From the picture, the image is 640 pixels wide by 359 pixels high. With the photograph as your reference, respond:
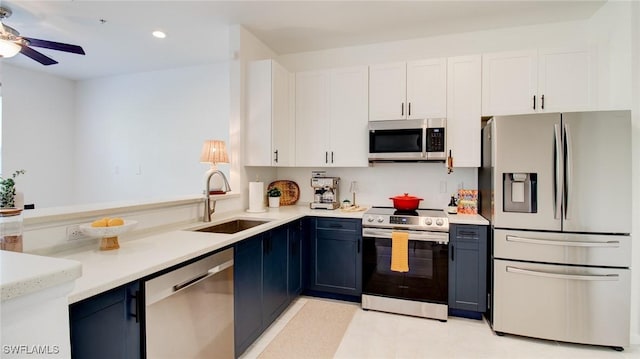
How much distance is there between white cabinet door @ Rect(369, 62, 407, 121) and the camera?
10.2 feet

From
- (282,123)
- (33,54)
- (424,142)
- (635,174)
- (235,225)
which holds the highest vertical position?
(33,54)

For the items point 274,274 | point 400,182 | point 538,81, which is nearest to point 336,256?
point 274,274

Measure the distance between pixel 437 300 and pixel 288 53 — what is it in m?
3.22

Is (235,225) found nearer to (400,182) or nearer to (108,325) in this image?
(108,325)

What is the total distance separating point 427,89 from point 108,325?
9.94 ft

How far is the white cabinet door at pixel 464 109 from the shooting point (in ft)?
9.53

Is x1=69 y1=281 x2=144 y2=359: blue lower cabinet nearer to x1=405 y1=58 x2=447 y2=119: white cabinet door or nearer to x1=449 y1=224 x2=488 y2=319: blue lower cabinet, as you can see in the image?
x1=449 y1=224 x2=488 y2=319: blue lower cabinet

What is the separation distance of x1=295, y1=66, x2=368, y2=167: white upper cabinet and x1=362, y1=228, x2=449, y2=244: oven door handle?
779 mm

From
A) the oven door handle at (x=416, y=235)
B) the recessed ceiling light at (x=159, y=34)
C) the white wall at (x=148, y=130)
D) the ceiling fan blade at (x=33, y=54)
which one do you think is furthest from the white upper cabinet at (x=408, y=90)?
the ceiling fan blade at (x=33, y=54)

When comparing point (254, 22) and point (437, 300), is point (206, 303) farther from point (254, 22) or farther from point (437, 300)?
point (254, 22)

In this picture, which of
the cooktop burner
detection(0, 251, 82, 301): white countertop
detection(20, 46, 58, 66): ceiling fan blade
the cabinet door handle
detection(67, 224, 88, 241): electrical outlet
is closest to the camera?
detection(0, 251, 82, 301): white countertop

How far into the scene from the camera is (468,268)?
2629 mm

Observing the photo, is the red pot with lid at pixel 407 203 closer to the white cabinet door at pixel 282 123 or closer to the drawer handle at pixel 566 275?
the drawer handle at pixel 566 275

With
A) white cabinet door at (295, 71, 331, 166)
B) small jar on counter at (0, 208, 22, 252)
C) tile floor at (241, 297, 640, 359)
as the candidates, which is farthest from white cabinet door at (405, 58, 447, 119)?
small jar on counter at (0, 208, 22, 252)
